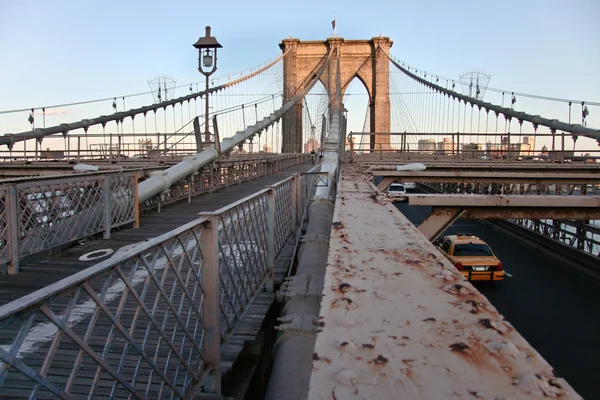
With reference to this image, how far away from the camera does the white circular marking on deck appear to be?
5.96 m

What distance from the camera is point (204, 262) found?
258 cm

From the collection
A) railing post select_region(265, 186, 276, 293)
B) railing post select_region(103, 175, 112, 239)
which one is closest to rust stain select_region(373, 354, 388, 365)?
railing post select_region(265, 186, 276, 293)

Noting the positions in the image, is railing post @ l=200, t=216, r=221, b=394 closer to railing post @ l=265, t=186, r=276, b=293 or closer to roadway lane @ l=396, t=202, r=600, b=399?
railing post @ l=265, t=186, r=276, b=293

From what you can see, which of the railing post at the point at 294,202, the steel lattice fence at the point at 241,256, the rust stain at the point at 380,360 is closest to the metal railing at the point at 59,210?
the steel lattice fence at the point at 241,256

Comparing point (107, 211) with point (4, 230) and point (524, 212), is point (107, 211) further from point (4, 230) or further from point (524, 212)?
point (524, 212)

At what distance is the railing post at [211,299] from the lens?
101 inches

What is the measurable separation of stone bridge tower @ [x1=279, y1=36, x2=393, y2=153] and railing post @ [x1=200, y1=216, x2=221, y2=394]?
42.6 meters

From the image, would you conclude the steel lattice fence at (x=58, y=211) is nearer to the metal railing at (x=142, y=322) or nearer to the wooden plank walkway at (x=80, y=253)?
the wooden plank walkway at (x=80, y=253)

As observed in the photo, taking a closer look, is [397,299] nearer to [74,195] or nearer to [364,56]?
[74,195]

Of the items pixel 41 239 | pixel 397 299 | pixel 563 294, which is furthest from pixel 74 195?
pixel 563 294

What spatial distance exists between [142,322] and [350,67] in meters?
48.1

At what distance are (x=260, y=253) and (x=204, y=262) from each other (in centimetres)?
186

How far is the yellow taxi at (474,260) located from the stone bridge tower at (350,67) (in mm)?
31936

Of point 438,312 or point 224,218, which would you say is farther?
point 224,218
